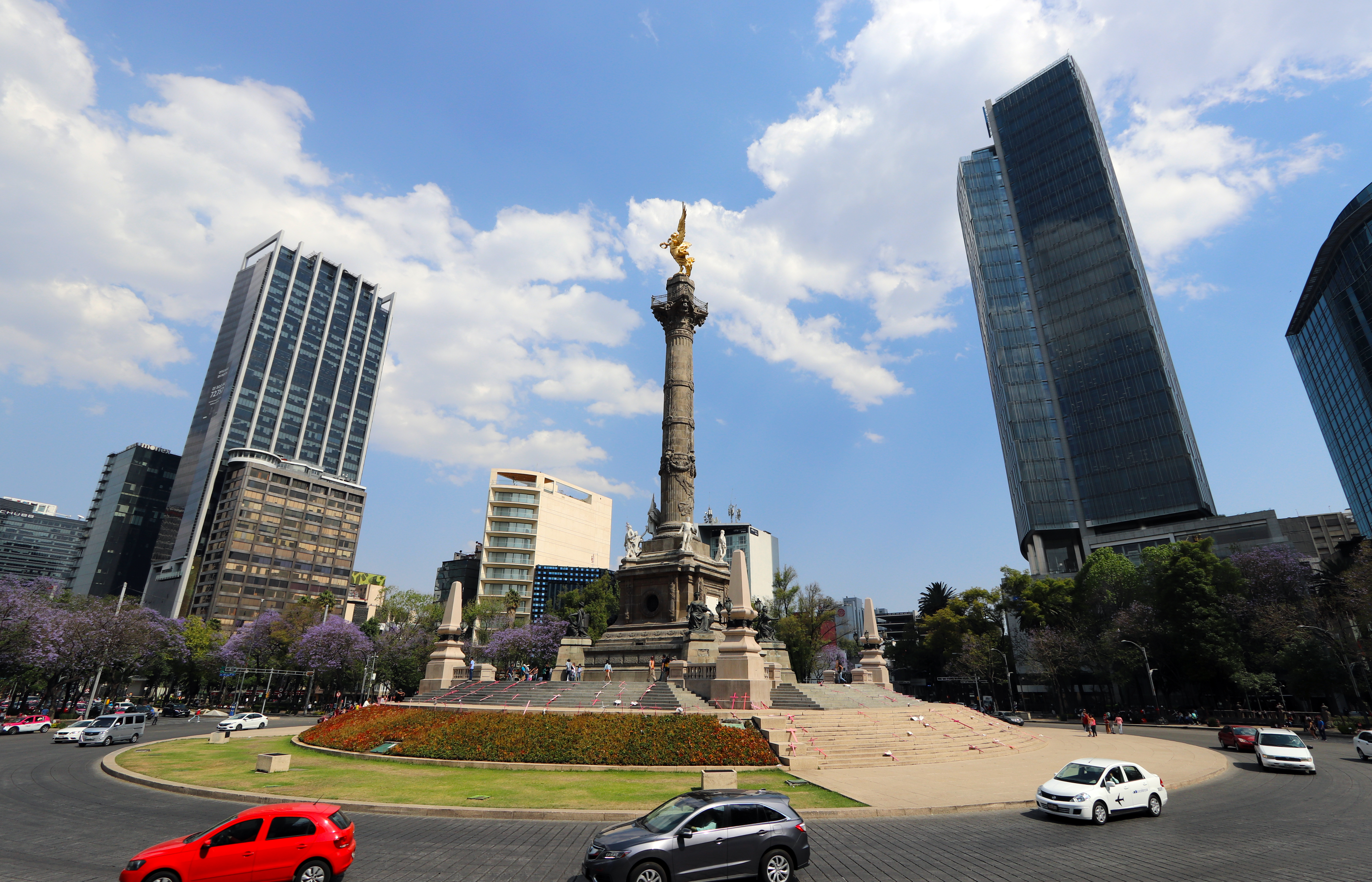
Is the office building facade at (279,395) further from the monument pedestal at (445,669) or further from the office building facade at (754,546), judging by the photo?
the monument pedestal at (445,669)

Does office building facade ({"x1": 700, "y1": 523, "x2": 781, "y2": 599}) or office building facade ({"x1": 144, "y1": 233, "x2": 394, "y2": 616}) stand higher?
office building facade ({"x1": 144, "y1": 233, "x2": 394, "y2": 616})

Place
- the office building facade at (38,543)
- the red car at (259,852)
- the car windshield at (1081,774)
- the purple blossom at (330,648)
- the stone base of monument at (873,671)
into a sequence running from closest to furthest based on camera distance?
the red car at (259,852), the car windshield at (1081,774), the stone base of monument at (873,671), the purple blossom at (330,648), the office building facade at (38,543)

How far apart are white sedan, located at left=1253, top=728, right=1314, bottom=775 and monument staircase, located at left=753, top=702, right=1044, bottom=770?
744 cm

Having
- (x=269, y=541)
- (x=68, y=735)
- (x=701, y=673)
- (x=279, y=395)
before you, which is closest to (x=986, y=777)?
(x=701, y=673)

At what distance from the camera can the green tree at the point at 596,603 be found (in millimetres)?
65938

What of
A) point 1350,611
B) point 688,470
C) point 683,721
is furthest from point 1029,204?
point 683,721

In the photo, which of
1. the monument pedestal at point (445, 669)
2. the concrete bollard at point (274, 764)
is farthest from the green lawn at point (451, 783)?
the monument pedestal at point (445, 669)

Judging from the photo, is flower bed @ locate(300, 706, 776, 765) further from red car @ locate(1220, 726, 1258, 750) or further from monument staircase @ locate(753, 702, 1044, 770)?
red car @ locate(1220, 726, 1258, 750)

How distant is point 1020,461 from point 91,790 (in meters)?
99.6

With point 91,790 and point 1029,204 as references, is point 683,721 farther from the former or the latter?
point 1029,204

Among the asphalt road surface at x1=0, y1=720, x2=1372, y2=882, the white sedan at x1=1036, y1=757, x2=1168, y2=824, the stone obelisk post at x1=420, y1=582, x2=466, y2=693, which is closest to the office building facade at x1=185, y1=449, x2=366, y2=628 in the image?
the stone obelisk post at x1=420, y1=582, x2=466, y2=693

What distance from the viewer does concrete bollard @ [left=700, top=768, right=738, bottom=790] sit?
14344 mm

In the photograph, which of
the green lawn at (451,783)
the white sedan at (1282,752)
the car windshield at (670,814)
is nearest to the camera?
the car windshield at (670,814)

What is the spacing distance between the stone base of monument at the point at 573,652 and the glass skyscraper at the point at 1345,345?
84056mm
